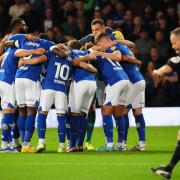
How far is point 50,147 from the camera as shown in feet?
47.2

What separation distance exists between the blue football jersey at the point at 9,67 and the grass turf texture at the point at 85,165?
1.37 m

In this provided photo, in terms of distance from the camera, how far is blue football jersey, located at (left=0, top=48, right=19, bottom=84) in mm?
13281

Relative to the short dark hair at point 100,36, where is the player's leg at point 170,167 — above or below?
below

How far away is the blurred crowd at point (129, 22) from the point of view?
19.9m

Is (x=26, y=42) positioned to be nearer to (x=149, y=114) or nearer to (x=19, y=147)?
(x=19, y=147)

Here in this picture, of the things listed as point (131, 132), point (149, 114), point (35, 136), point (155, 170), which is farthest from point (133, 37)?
point (155, 170)

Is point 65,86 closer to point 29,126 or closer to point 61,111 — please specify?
point 61,111

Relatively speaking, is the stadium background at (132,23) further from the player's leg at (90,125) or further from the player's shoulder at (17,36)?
the player's shoulder at (17,36)

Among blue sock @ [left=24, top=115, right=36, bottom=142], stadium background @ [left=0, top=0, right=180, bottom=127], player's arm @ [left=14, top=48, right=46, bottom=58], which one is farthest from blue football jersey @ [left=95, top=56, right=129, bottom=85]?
stadium background @ [left=0, top=0, right=180, bottom=127]

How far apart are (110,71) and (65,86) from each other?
0.86 metres

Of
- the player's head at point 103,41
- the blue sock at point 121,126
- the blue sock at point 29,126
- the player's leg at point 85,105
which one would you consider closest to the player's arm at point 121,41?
the player's head at point 103,41

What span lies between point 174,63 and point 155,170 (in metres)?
1.35

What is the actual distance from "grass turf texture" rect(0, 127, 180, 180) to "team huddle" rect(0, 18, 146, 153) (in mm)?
494

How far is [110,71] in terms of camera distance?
13430 mm
